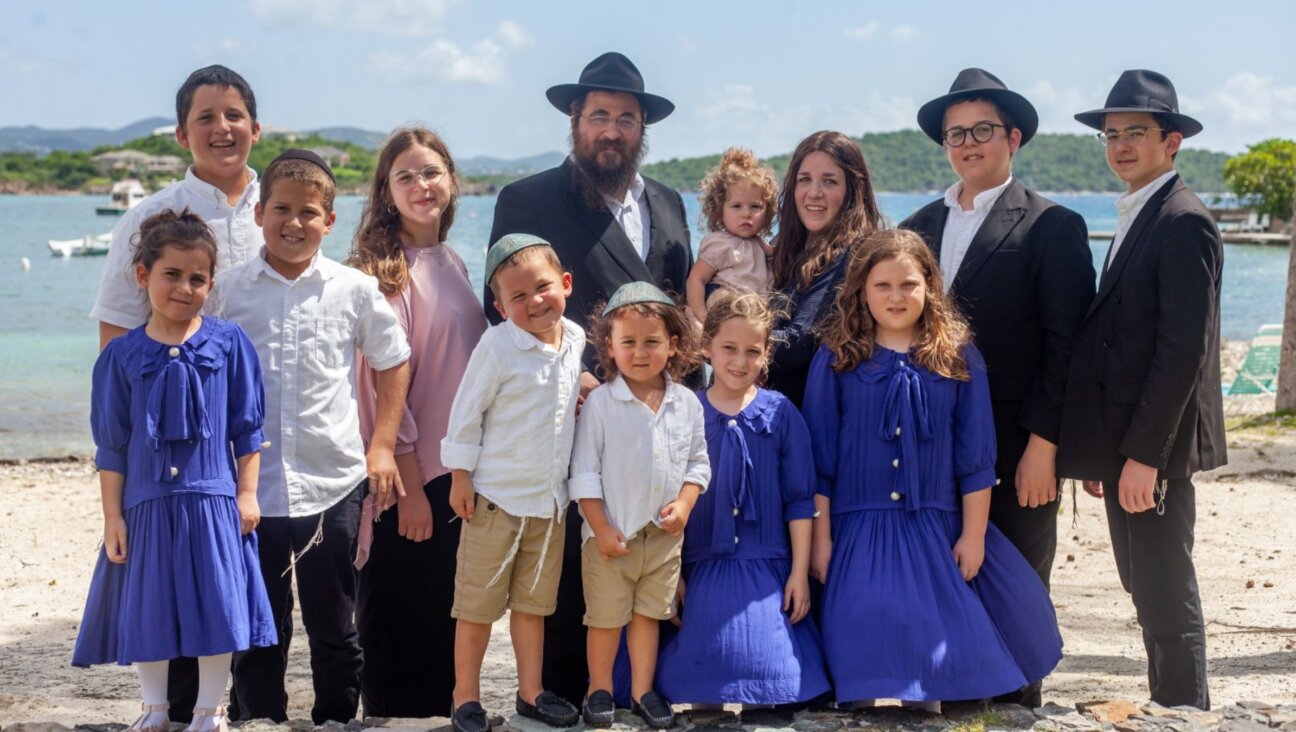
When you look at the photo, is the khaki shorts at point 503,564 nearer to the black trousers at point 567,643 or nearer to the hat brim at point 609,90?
the black trousers at point 567,643

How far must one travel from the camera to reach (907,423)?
421 centimetres

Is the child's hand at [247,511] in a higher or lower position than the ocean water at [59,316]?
lower

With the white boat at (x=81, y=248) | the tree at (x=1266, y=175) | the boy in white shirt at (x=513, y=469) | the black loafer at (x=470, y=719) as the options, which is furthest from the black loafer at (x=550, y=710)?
the tree at (x=1266, y=175)

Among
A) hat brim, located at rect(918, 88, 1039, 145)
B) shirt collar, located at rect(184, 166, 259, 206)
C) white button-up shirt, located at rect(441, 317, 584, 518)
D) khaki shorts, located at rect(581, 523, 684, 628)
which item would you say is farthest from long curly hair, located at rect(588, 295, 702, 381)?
shirt collar, located at rect(184, 166, 259, 206)

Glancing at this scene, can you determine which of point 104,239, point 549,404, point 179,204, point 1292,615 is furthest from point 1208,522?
point 104,239

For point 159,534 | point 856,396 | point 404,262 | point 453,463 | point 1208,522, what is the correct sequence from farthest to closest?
point 1208,522 → point 404,262 → point 856,396 → point 453,463 → point 159,534

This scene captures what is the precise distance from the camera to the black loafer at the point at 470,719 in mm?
3959

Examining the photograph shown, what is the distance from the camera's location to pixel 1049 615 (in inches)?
169


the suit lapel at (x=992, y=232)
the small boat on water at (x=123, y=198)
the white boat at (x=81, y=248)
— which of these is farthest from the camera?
the small boat on water at (x=123, y=198)

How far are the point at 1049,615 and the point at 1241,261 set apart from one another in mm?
59751

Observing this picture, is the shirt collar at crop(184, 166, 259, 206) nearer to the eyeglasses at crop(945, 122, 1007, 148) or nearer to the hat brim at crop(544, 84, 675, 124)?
the hat brim at crop(544, 84, 675, 124)

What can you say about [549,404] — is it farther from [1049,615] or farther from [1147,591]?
[1147,591]

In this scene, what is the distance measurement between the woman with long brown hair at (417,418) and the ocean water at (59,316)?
1.19m

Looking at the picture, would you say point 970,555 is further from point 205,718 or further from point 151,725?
point 151,725
